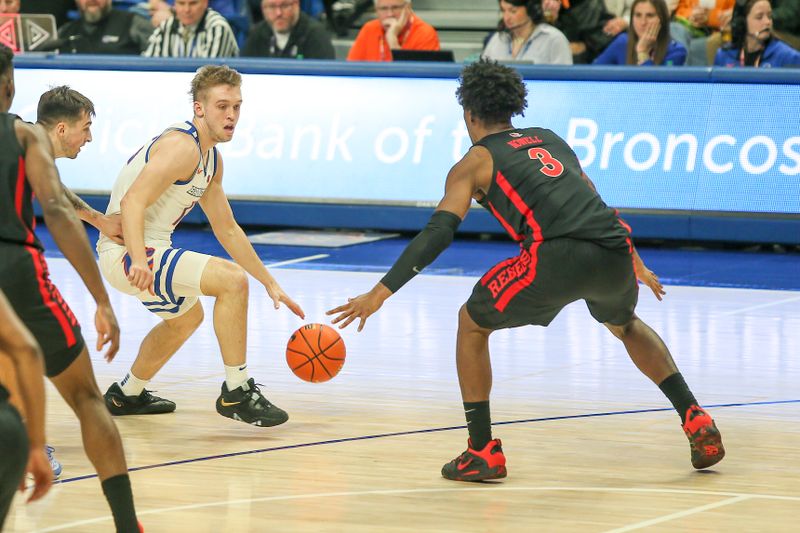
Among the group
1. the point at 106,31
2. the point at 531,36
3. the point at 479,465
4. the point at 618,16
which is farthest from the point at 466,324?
the point at 106,31

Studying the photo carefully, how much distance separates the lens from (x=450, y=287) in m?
11.7

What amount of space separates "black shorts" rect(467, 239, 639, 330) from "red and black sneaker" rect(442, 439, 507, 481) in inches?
20.5

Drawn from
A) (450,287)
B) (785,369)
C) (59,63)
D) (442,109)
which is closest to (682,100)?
(442,109)

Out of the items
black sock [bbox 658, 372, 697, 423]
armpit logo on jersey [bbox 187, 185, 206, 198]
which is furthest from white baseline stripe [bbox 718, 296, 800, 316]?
armpit logo on jersey [bbox 187, 185, 206, 198]

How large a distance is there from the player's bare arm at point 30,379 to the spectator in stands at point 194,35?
38.4 ft

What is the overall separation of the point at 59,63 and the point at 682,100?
623 cm

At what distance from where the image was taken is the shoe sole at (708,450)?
20.6 ft

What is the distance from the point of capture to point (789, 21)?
14.7 meters

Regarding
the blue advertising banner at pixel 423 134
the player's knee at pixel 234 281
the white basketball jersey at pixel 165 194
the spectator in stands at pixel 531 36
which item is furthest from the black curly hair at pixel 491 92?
the spectator in stands at pixel 531 36

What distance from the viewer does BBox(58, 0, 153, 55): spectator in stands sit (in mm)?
16359

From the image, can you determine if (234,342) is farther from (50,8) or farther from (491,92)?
(50,8)

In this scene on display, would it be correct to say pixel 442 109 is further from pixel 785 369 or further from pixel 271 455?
pixel 271 455

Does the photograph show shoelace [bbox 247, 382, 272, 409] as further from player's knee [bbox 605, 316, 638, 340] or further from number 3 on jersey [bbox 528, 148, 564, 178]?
number 3 on jersey [bbox 528, 148, 564, 178]

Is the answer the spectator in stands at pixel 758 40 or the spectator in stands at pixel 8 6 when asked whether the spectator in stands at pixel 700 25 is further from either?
the spectator in stands at pixel 8 6
